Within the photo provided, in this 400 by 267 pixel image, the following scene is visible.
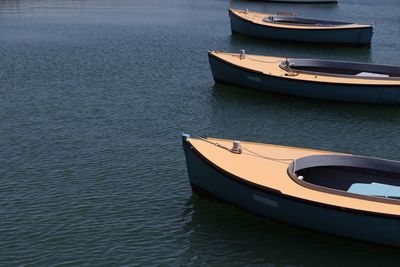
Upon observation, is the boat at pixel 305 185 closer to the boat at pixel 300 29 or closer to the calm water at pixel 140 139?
the calm water at pixel 140 139

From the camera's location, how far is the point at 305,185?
75.3 feet

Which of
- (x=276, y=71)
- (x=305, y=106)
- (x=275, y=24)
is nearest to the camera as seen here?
(x=305, y=106)

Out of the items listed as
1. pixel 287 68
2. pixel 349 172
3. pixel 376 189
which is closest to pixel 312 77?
pixel 287 68

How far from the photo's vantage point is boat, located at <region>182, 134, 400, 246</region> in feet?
71.0

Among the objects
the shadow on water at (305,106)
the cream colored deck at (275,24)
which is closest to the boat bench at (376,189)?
the shadow on water at (305,106)

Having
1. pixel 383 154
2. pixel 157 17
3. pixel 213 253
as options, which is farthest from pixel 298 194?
pixel 157 17

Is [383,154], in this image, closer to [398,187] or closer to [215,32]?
[398,187]

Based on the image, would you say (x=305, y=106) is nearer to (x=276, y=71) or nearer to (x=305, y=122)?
(x=305, y=122)

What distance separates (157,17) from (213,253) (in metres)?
66.1

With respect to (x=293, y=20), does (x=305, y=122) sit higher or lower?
lower

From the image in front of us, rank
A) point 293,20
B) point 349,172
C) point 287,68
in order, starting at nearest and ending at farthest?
point 349,172 → point 287,68 → point 293,20

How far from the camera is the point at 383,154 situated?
1303 inches

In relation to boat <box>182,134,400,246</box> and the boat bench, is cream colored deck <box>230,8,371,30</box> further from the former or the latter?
the boat bench

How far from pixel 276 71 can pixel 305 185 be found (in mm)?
22674
